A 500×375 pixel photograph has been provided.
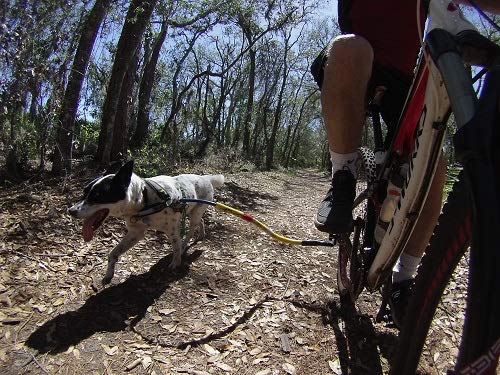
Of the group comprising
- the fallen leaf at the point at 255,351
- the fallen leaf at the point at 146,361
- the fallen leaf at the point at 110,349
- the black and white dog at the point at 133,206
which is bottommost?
the fallen leaf at the point at 110,349

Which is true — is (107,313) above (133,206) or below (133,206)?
below

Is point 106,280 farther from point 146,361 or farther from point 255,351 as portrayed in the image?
point 255,351

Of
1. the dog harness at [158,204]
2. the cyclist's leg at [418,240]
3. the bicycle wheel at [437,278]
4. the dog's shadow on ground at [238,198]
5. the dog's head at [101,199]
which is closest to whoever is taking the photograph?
the bicycle wheel at [437,278]

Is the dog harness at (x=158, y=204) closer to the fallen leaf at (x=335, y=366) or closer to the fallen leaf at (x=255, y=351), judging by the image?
the fallen leaf at (x=255, y=351)

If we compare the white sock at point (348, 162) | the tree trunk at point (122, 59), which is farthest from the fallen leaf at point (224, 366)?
the tree trunk at point (122, 59)

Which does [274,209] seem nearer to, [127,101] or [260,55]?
[127,101]

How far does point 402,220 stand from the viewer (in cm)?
167

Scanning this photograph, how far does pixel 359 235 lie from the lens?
99.0 inches

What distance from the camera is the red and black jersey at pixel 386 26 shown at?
201 centimetres

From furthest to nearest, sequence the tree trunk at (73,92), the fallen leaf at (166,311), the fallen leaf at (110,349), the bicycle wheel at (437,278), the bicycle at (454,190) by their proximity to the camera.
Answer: the tree trunk at (73,92) < the fallen leaf at (166,311) < the fallen leaf at (110,349) < the bicycle wheel at (437,278) < the bicycle at (454,190)

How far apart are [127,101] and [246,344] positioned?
6.19 meters

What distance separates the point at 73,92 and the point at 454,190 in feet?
19.6

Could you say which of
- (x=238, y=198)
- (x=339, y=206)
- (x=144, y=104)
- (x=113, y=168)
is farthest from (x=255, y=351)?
(x=144, y=104)

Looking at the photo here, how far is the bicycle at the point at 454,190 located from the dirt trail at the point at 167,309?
0.96 metres
